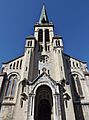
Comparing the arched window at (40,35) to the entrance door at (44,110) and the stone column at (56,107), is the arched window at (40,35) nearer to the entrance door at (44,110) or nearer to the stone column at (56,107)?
the entrance door at (44,110)

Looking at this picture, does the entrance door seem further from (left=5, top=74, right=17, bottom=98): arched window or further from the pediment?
(left=5, top=74, right=17, bottom=98): arched window

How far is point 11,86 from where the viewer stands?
25.0 meters

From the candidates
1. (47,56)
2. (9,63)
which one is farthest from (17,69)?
(47,56)

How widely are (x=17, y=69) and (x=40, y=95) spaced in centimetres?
701

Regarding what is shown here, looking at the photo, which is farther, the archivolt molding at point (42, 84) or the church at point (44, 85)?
the archivolt molding at point (42, 84)

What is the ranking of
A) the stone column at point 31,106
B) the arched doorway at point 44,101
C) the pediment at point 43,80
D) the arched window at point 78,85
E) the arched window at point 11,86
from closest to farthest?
the stone column at point 31,106 < the arched doorway at point 44,101 < the pediment at point 43,80 < the arched window at point 11,86 < the arched window at point 78,85

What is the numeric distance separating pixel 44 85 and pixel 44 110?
4.00 m

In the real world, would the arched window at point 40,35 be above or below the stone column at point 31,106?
above

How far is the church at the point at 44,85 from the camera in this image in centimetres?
2062

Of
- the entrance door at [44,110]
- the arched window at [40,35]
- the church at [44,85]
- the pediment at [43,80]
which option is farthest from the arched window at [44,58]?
the entrance door at [44,110]

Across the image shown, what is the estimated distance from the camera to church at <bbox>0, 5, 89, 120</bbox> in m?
20.6

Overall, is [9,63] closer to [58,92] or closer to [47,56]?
[47,56]

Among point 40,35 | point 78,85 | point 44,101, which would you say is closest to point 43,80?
point 44,101

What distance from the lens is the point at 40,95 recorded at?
77.4 feet
